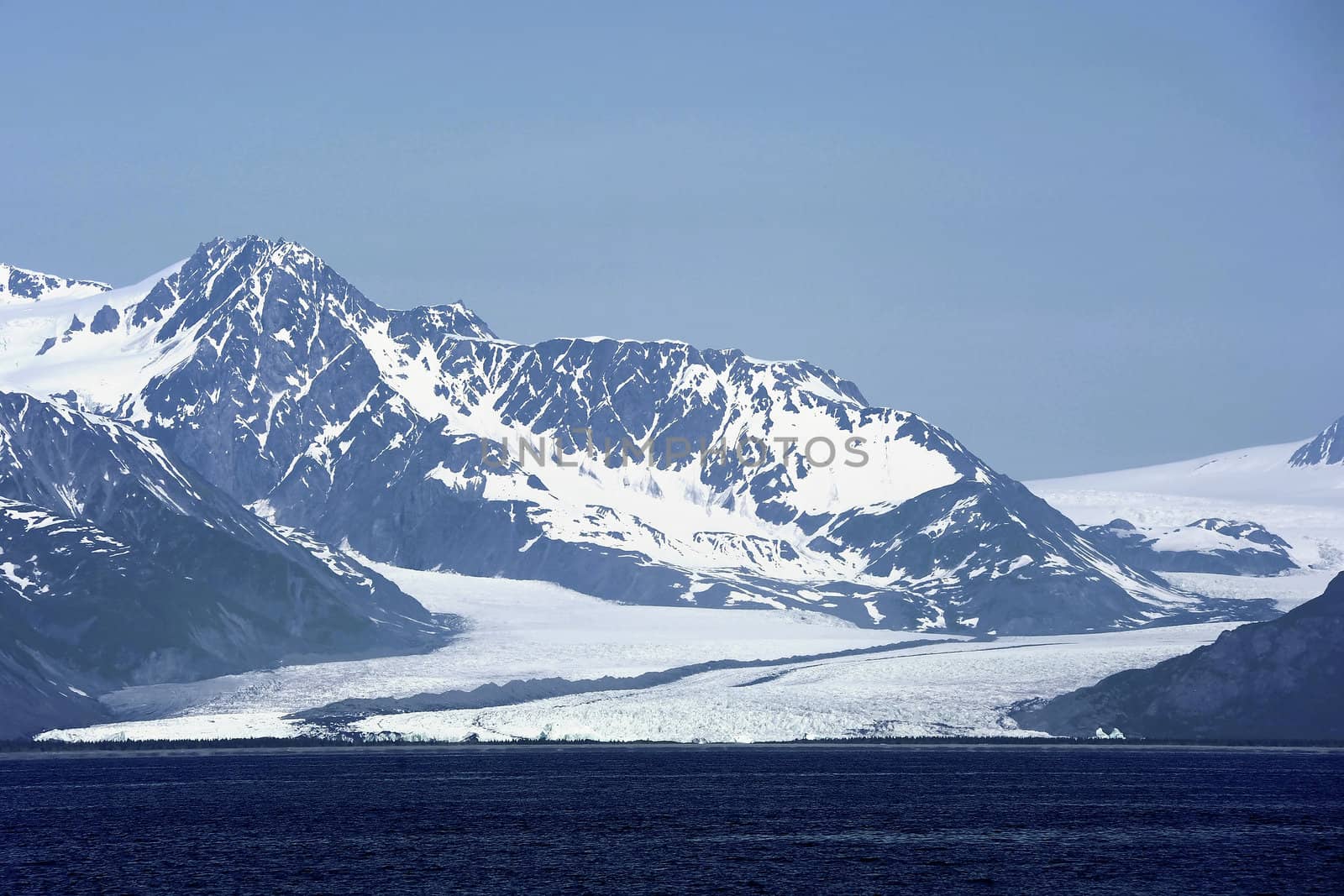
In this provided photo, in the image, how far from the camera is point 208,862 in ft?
560

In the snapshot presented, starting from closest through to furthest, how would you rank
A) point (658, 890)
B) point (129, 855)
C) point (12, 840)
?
point (658, 890) < point (129, 855) < point (12, 840)

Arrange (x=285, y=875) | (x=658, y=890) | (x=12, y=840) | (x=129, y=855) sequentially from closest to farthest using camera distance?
(x=658, y=890) < (x=285, y=875) < (x=129, y=855) < (x=12, y=840)

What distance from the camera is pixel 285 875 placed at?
530 feet

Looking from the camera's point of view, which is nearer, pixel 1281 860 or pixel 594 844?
pixel 1281 860

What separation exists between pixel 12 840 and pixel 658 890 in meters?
73.5

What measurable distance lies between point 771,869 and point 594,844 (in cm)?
2692

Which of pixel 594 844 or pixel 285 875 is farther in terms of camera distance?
pixel 594 844

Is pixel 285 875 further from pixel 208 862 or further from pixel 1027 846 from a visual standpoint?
pixel 1027 846

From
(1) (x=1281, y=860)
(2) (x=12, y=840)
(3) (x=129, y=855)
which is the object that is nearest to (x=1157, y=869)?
(1) (x=1281, y=860)

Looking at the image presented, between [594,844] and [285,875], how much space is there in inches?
1386

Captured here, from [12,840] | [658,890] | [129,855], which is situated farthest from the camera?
[12,840]

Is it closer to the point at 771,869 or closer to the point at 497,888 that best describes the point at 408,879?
the point at 497,888

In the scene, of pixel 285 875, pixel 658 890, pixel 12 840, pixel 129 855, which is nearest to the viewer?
pixel 658 890

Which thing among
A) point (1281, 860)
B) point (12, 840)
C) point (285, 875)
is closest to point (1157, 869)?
A: point (1281, 860)
